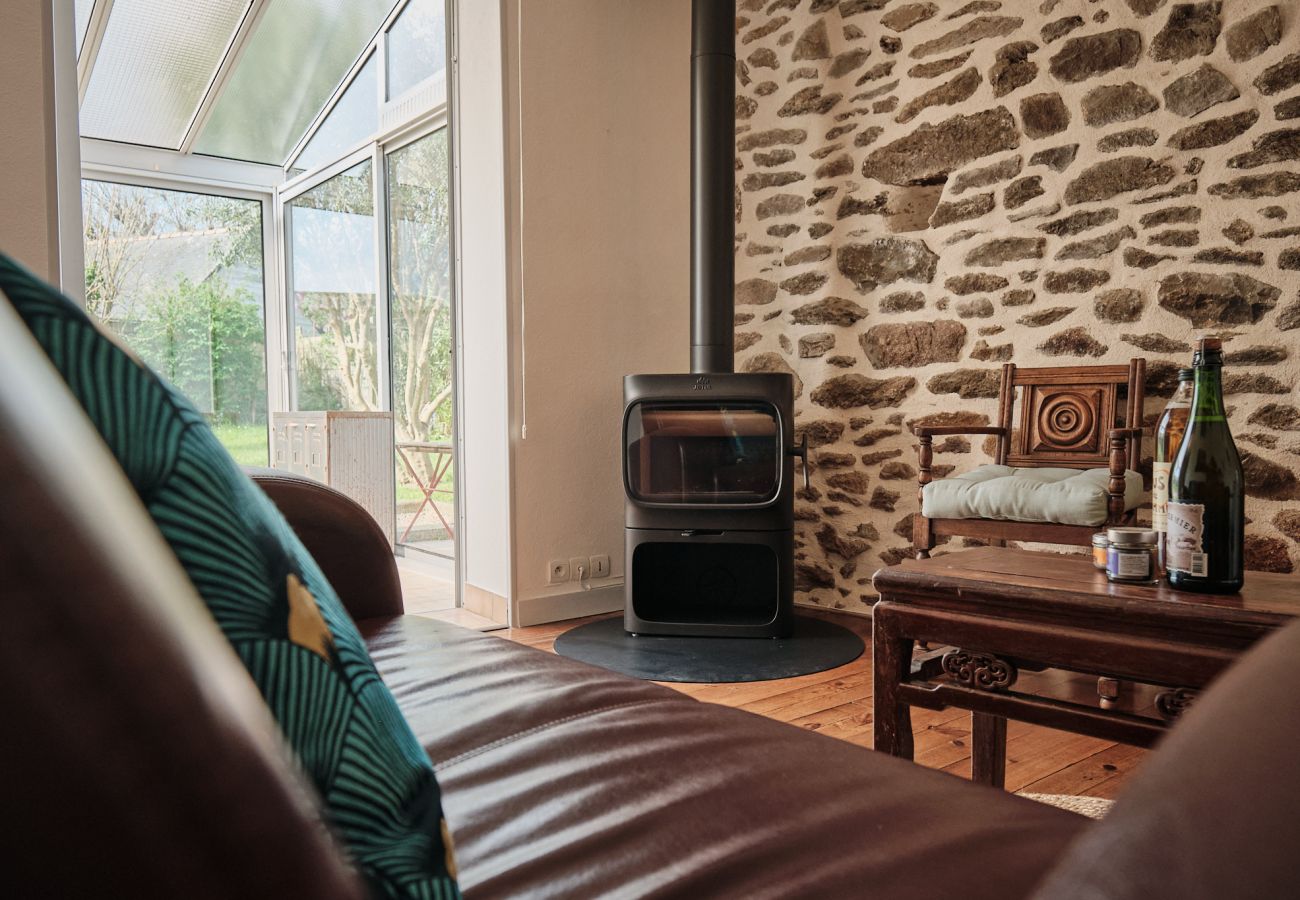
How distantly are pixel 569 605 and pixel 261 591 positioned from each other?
3.26 metres

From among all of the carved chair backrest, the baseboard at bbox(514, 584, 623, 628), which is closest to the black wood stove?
the baseboard at bbox(514, 584, 623, 628)

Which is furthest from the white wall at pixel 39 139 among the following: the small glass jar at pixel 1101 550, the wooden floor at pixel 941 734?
the small glass jar at pixel 1101 550

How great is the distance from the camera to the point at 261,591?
0.27 m

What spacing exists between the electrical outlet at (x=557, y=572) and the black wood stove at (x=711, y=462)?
0.34 m

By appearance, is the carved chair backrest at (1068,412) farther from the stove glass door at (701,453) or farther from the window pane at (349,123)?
the window pane at (349,123)

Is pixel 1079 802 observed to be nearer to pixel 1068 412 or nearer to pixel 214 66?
pixel 1068 412

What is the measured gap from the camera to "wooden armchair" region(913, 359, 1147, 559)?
2.51 m

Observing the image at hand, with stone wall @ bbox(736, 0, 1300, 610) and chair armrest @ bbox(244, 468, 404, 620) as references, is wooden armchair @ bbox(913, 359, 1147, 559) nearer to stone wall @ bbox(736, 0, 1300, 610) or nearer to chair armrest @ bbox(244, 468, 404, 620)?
stone wall @ bbox(736, 0, 1300, 610)

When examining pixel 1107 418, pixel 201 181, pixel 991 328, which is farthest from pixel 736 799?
pixel 201 181

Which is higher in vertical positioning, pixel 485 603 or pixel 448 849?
pixel 448 849

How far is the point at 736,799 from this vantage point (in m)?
0.73

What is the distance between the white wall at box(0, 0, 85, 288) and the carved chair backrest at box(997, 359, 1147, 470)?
299cm

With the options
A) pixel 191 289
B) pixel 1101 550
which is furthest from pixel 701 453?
pixel 191 289

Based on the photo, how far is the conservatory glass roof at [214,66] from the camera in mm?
4562
